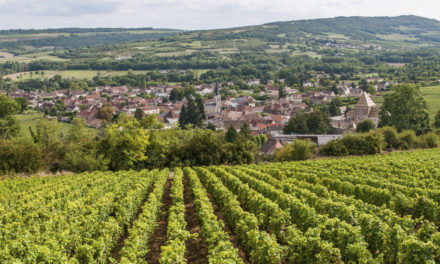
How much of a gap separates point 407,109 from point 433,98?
42093 mm

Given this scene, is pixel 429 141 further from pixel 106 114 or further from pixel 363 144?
pixel 106 114

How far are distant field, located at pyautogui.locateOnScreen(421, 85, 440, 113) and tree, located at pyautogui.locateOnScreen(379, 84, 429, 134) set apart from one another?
897 inches

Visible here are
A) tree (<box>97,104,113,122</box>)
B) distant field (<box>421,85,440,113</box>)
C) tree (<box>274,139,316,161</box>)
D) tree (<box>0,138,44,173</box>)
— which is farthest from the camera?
tree (<box>97,104,113,122</box>)

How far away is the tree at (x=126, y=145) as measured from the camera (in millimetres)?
38875

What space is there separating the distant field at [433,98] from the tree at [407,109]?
74.7ft

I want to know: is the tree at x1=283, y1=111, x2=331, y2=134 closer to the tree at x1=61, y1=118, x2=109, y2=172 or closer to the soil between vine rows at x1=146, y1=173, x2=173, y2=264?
the tree at x1=61, y1=118, x2=109, y2=172

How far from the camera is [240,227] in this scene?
14227 mm

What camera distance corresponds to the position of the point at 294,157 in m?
43.8

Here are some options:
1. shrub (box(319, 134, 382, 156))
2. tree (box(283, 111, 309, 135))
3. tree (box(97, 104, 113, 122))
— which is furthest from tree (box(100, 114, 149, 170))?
tree (box(97, 104, 113, 122))

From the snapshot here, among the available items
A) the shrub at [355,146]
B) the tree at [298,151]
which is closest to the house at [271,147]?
the tree at [298,151]

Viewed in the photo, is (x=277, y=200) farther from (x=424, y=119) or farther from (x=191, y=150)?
(x=424, y=119)

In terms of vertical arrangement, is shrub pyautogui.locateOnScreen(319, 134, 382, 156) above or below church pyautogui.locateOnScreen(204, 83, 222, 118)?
above

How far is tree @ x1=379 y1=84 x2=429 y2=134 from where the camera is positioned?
59844mm

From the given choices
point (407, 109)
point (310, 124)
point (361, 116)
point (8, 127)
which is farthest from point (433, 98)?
point (8, 127)
